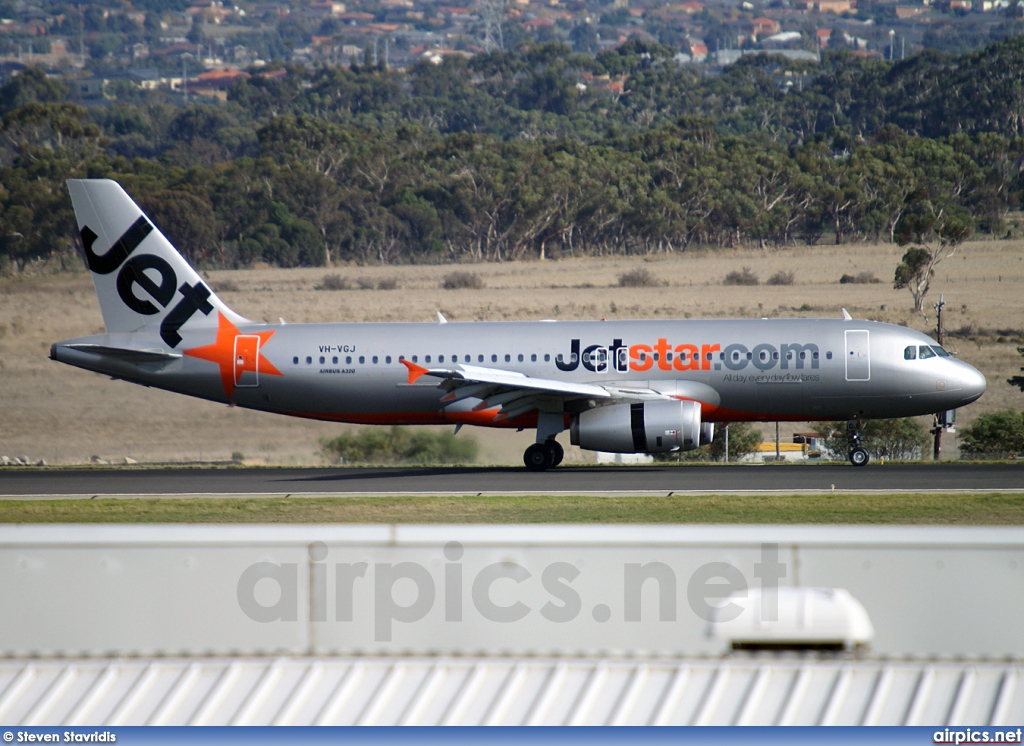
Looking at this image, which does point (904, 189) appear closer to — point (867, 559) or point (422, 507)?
point (422, 507)

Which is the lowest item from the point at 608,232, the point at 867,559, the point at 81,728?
the point at 608,232

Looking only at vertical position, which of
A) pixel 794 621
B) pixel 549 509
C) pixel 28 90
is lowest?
pixel 549 509

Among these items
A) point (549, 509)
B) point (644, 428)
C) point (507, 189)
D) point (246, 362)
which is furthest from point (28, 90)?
point (549, 509)

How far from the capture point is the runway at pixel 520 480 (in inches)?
967

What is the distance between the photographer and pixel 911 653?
24.3 ft

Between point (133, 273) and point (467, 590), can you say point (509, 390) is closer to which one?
point (133, 273)

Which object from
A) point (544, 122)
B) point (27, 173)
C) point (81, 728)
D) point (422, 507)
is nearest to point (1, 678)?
point (81, 728)

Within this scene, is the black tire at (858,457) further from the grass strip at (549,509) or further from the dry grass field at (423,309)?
the dry grass field at (423,309)

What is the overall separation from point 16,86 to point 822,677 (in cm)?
16565

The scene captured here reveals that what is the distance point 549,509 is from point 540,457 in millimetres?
7354

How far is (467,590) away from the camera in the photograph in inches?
299

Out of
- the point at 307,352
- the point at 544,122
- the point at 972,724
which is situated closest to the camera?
the point at 972,724

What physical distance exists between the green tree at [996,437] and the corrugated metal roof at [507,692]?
91.8 feet

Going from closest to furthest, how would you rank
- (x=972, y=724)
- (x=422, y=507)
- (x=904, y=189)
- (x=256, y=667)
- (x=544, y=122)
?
(x=972, y=724) → (x=256, y=667) → (x=422, y=507) → (x=904, y=189) → (x=544, y=122)
